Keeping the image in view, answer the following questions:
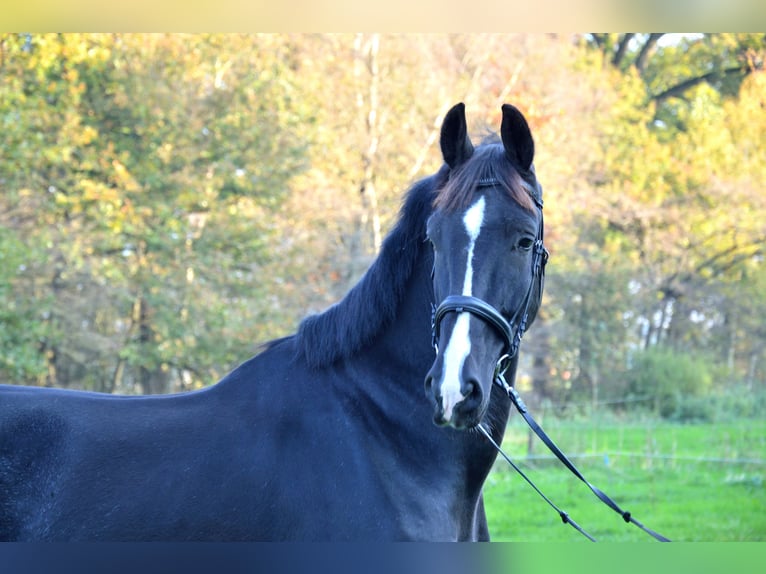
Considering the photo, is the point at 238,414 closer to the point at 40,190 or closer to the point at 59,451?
the point at 59,451

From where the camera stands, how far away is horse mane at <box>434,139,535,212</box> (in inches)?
113

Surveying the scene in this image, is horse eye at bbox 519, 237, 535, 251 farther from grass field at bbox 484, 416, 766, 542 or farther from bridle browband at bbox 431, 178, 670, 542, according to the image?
grass field at bbox 484, 416, 766, 542

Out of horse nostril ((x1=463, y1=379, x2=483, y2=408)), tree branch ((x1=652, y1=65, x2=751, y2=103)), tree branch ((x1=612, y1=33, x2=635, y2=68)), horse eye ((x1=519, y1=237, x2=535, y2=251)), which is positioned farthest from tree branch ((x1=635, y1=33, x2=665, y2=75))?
horse nostril ((x1=463, y1=379, x2=483, y2=408))

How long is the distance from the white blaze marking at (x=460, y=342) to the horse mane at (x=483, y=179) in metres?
0.06

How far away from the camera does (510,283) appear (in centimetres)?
284

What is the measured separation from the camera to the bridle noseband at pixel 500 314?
2.71 metres

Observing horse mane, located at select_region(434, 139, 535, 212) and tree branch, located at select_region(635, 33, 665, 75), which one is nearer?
horse mane, located at select_region(434, 139, 535, 212)

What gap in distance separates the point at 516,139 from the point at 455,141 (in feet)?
0.75

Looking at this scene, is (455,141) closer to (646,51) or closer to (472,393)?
(472,393)

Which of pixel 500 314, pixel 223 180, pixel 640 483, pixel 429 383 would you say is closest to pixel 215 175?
pixel 223 180

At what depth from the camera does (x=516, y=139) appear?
119 inches

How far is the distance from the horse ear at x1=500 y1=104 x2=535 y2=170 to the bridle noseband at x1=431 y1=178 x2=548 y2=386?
14cm

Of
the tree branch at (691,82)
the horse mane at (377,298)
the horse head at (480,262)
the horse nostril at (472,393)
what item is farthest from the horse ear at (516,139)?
the tree branch at (691,82)

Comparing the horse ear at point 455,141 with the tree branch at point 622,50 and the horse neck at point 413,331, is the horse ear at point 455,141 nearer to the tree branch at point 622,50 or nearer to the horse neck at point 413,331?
the horse neck at point 413,331
